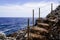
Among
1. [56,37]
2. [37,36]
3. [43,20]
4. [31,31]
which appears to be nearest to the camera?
[56,37]

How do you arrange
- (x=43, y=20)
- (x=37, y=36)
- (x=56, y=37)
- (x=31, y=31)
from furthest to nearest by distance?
1. (x=43, y=20)
2. (x=31, y=31)
3. (x=37, y=36)
4. (x=56, y=37)

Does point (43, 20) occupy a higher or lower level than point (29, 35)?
higher

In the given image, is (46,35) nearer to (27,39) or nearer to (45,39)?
(45,39)

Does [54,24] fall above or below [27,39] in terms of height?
above

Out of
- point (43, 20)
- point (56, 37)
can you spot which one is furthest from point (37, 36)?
point (43, 20)

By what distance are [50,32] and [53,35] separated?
1440 millimetres

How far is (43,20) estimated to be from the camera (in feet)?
129

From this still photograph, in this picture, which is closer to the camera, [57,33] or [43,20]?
[57,33]

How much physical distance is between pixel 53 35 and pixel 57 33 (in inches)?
39.5

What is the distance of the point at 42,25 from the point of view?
36281 millimetres

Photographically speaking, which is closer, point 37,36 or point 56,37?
point 56,37

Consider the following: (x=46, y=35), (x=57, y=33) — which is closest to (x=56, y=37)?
(x=57, y=33)

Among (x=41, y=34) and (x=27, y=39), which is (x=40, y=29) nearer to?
(x=41, y=34)

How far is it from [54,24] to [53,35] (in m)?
3.73
